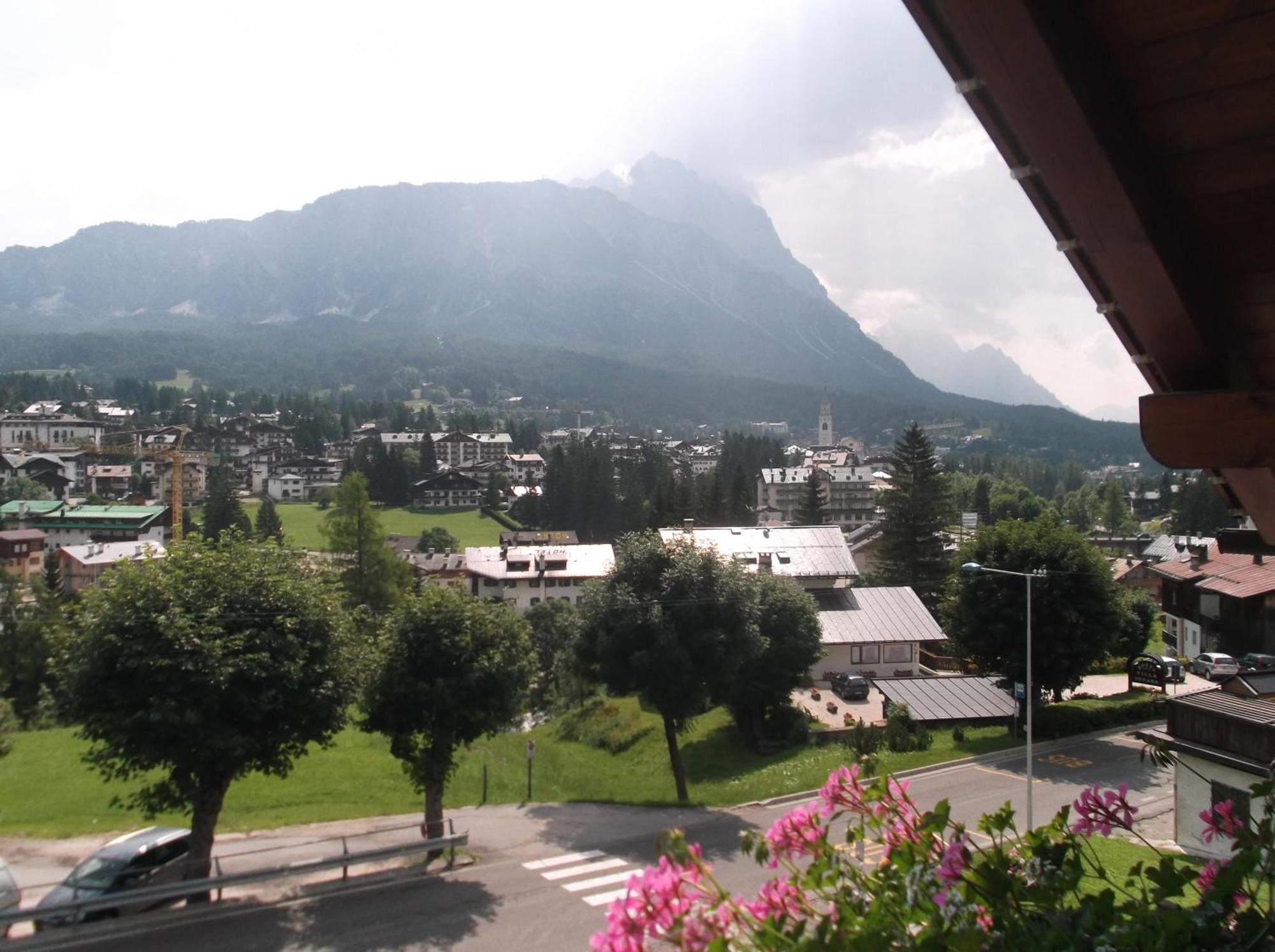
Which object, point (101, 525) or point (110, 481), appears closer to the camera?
point (101, 525)

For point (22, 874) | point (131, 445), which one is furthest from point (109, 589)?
point (131, 445)

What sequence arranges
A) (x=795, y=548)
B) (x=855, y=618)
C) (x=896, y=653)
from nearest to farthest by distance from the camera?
(x=896, y=653), (x=855, y=618), (x=795, y=548)

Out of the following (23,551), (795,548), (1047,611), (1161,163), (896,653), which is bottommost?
(896,653)

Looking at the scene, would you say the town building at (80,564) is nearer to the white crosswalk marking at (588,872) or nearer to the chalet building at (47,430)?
the white crosswalk marking at (588,872)

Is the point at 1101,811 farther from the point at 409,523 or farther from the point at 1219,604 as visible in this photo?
the point at 409,523

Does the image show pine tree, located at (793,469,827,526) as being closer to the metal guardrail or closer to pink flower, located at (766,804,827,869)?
the metal guardrail

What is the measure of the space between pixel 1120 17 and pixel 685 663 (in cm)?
1878

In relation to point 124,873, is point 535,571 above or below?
below

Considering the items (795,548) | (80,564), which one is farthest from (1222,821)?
(80,564)

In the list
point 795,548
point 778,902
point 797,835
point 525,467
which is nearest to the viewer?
point 778,902

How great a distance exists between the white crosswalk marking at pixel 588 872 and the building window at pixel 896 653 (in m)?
24.0

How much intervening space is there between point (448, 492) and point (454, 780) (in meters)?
98.4

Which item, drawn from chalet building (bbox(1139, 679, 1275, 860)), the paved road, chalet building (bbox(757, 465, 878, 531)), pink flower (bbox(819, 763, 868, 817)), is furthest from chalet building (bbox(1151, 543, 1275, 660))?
chalet building (bbox(757, 465, 878, 531))

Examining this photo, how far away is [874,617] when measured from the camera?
39562 millimetres
